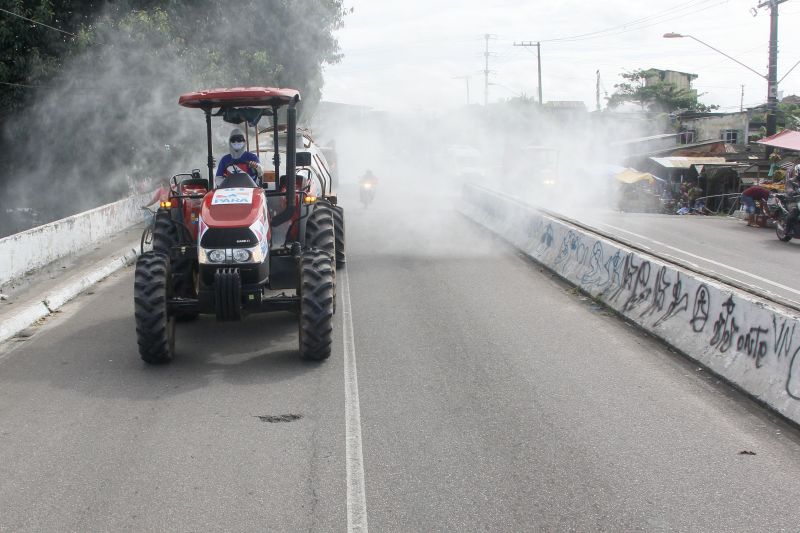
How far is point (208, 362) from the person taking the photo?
9.06 m

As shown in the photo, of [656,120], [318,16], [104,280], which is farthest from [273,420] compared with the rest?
[656,120]

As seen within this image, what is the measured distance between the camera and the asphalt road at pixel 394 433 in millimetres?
5398

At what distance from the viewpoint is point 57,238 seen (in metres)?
15.6

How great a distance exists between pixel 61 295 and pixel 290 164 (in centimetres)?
503

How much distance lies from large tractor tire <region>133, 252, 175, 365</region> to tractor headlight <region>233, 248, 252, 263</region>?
2.58 ft

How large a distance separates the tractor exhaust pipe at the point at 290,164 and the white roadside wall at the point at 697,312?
179 inches

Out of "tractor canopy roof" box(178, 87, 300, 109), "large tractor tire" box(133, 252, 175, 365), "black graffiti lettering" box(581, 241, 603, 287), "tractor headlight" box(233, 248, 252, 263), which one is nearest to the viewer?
"large tractor tire" box(133, 252, 175, 365)

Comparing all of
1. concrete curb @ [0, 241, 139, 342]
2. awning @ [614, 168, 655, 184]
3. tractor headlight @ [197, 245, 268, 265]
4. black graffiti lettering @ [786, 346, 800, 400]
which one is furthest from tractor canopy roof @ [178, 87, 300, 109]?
awning @ [614, 168, 655, 184]

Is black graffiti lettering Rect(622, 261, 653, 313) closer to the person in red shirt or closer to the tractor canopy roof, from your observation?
the tractor canopy roof

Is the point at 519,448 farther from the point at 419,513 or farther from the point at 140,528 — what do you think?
the point at 140,528

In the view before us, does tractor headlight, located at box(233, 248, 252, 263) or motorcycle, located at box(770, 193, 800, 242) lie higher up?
tractor headlight, located at box(233, 248, 252, 263)

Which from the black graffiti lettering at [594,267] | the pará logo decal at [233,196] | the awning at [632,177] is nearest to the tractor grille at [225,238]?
the pará logo decal at [233,196]

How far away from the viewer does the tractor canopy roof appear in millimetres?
9797

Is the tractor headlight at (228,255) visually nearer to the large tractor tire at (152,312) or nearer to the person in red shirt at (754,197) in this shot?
the large tractor tire at (152,312)
